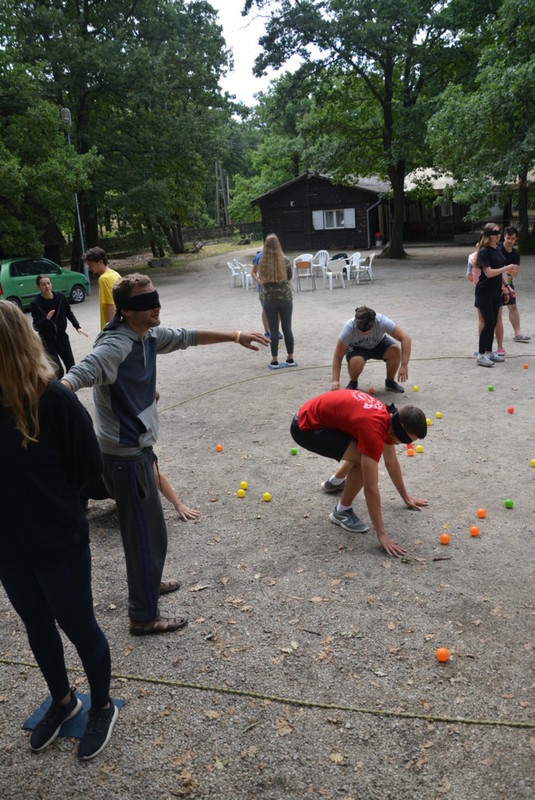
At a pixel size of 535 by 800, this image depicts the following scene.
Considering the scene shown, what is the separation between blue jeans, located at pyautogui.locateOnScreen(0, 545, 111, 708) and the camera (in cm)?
252

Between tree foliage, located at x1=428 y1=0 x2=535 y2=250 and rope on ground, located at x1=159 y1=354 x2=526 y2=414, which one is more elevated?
tree foliage, located at x1=428 y1=0 x2=535 y2=250

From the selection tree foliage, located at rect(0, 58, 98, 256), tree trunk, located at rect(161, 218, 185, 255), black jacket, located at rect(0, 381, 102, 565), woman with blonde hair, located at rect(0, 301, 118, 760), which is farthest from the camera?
tree trunk, located at rect(161, 218, 185, 255)

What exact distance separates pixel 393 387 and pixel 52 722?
581 cm

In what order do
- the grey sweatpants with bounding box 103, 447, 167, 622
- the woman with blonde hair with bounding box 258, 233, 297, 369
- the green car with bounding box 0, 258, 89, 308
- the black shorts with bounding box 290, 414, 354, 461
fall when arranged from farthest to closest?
the green car with bounding box 0, 258, 89, 308, the woman with blonde hair with bounding box 258, 233, 297, 369, the black shorts with bounding box 290, 414, 354, 461, the grey sweatpants with bounding box 103, 447, 167, 622

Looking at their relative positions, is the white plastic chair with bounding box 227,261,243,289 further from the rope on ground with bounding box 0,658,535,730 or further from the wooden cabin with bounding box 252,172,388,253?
the rope on ground with bounding box 0,658,535,730

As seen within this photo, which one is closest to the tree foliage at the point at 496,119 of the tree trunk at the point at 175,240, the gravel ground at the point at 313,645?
the gravel ground at the point at 313,645

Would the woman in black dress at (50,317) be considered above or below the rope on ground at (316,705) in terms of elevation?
above

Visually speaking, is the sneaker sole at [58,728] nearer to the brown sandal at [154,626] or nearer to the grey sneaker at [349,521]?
the brown sandal at [154,626]

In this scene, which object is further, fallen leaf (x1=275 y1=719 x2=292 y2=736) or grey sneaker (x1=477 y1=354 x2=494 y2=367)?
grey sneaker (x1=477 y1=354 x2=494 y2=367)

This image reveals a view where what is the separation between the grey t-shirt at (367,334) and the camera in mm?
7116

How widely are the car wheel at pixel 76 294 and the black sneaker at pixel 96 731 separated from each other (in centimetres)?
1940

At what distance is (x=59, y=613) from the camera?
2572mm

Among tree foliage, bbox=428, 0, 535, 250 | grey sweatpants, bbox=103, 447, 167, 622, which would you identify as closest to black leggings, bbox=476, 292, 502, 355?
grey sweatpants, bbox=103, 447, 167, 622

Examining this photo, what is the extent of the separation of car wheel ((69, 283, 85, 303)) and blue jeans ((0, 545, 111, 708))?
19.4 m
